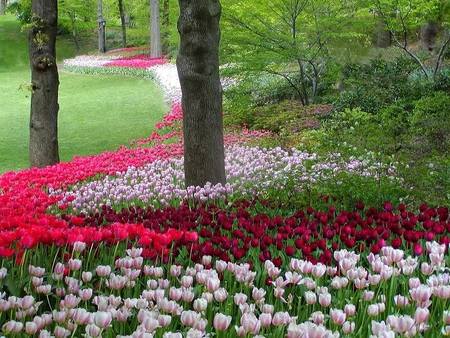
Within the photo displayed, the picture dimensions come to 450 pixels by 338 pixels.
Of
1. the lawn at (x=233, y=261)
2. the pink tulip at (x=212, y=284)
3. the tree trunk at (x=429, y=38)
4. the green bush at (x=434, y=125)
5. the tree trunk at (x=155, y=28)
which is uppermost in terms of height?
the tree trunk at (x=155, y=28)

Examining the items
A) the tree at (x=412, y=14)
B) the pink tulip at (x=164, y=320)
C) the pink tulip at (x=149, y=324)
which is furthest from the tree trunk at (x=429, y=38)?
the pink tulip at (x=149, y=324)

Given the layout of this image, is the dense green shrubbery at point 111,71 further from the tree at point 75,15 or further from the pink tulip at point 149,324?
the pink tulip at point 149,324

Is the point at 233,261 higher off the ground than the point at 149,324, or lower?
lower

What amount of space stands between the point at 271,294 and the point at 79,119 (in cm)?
1527

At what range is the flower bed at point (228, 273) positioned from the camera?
97.2 inches

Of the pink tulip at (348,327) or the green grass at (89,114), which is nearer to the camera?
the pink tulip at (348,327)

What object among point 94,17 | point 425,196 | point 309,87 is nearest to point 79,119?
point 309,87

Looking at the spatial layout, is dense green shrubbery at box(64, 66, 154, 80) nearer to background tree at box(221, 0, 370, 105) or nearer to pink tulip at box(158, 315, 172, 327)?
background tree at box(221, 0, 370, 105)

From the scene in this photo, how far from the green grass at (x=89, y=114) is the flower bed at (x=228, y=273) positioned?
288 inches

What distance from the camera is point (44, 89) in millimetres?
9922

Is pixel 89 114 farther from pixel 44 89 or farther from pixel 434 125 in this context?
pixel 434 125

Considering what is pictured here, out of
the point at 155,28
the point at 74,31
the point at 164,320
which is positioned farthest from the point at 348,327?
the point at 74,31

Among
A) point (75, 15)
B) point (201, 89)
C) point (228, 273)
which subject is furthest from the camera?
point (75, 15)

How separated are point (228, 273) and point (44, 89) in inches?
300
